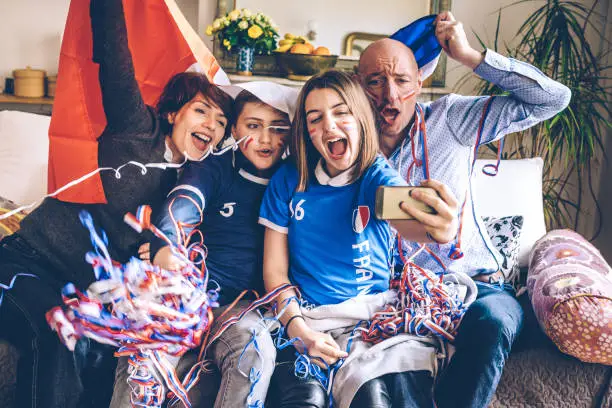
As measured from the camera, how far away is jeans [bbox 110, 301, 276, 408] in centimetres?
118

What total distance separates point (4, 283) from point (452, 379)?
3.45 ft

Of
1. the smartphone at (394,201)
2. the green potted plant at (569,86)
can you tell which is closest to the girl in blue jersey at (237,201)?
the smartphone at (394,201)

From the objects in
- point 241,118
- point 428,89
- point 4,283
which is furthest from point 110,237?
point 428,89

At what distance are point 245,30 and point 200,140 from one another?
1507mm

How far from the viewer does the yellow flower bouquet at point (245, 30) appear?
9.12ft

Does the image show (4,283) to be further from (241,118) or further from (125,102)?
(241,118)

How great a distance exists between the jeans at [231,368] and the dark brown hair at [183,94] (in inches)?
23.0

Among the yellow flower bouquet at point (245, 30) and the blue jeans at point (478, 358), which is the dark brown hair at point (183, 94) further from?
the yellow flower bouquet at point (245, 30)

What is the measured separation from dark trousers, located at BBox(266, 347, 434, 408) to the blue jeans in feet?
0.18

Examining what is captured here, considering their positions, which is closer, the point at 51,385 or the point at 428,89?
the point at 51,385

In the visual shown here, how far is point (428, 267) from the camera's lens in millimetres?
1575

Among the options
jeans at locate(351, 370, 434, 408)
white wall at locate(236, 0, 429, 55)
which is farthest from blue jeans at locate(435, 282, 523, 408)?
white wall at locate(236, 0, 429, 55)

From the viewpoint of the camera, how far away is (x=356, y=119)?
4.50 feet

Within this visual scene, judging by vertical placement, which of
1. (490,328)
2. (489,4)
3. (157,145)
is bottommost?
(490,328)
